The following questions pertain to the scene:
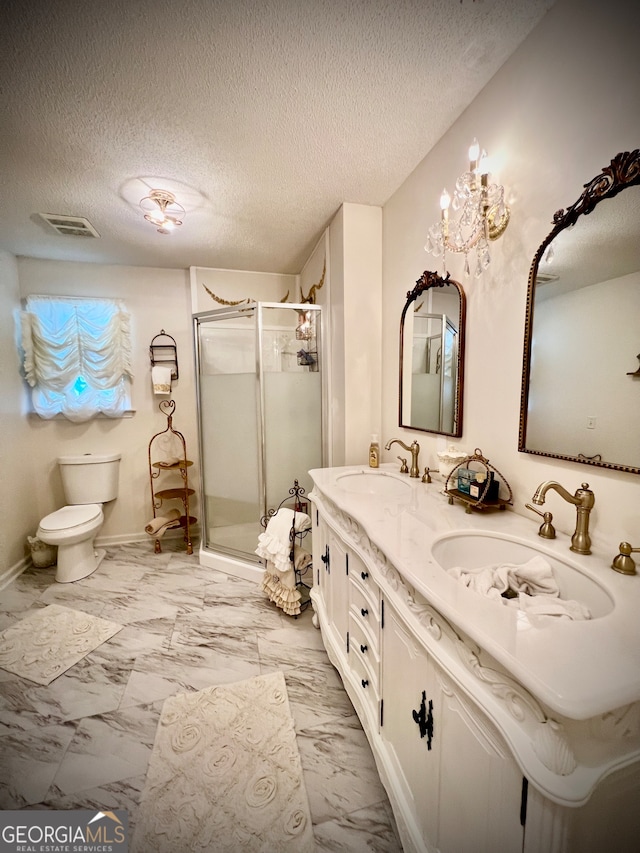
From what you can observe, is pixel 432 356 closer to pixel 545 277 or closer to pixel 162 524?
pixel 545 277

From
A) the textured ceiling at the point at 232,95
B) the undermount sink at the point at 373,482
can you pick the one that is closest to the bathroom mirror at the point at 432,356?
the undermount sink at the point at 373,482

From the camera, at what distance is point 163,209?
1.84 meters

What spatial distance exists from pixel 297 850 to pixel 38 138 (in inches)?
109

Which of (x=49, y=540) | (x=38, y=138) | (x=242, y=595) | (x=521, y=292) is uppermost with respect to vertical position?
(x=38, y=138)

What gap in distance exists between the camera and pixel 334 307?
2.17 metres

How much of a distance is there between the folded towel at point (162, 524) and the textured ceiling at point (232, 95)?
221cm

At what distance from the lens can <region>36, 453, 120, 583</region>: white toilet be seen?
2275 millimetres

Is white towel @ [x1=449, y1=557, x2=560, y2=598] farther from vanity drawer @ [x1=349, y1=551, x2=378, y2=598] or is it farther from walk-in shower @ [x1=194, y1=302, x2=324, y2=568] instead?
walk-in shower @ [x1=194, y1=302, x2=324, y2=568]

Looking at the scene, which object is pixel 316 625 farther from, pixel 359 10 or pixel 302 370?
pixel 359 10

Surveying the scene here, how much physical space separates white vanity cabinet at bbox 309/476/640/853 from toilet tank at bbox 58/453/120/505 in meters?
2.42

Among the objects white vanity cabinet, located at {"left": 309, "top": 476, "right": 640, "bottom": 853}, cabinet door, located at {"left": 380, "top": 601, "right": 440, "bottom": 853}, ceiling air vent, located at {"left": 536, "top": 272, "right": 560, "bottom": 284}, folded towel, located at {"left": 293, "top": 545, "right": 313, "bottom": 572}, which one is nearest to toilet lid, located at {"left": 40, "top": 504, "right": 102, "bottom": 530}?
folded towel, located at {"left": 293, "top": 545, "right": 313, "bottom": 572}

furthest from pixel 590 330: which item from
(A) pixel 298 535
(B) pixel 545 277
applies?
(A) pixel 298 535

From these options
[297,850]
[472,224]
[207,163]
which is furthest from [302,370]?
[297,850]

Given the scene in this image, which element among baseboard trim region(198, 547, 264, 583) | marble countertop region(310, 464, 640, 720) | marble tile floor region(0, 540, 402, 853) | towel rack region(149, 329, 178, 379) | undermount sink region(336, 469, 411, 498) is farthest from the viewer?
towel rack region(149, 329, 178, 379)
